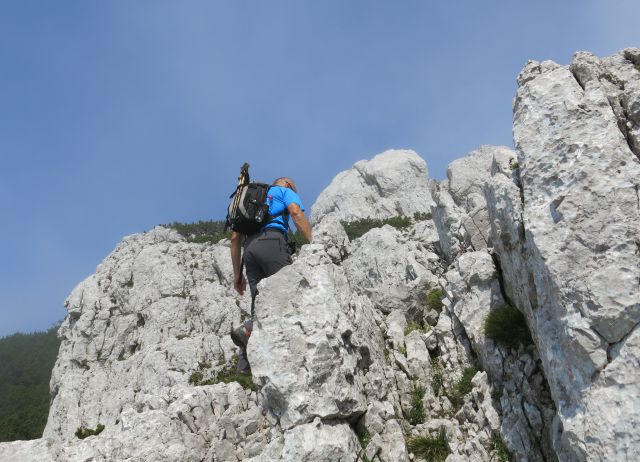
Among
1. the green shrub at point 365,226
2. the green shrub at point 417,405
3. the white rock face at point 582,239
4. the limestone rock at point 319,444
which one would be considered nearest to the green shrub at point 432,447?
the green shrub at point 417,405

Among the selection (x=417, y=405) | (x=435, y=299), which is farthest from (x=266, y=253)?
(x=435, y=299)

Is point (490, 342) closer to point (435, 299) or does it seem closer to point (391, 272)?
point (435, 299)

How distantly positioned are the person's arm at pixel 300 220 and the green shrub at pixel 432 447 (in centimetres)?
426

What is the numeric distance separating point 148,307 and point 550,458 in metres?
33.0

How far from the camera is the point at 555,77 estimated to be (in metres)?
7.34

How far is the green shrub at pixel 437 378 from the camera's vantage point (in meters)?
8.35

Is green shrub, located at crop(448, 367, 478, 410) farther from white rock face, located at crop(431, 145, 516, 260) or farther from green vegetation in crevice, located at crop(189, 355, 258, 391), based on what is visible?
green vegetation in crevice, located at crop(189, 355, 258, 391)

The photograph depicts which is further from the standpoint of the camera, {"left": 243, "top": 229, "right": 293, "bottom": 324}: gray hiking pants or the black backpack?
{"left": 243, "top": 229, "right": 293, "bottom": 324}: gray hiking pants

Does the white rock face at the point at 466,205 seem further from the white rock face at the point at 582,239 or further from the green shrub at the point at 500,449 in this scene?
the green shrub at the point at 500,449

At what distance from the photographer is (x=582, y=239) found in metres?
5.60

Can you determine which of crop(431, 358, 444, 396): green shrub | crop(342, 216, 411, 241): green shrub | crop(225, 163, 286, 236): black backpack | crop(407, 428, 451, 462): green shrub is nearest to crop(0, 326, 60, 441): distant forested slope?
crop(342, 216, 411, 241): green shrub

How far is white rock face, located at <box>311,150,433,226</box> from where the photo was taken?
70.9 m

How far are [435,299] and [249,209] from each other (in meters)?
5.16

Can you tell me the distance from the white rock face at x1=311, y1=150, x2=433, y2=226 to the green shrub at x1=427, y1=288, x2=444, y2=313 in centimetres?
5788
